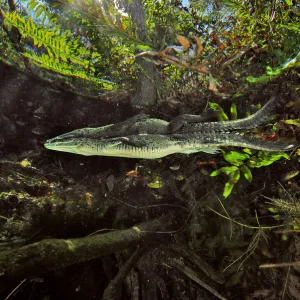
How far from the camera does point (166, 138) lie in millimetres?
2600

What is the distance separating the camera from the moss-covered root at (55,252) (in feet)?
6.22

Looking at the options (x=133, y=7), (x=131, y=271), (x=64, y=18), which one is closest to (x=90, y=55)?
(x=64, y=18)

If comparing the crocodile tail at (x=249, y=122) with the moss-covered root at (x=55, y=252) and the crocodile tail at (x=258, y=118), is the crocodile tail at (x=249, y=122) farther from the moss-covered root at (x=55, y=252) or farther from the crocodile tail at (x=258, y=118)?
the moss-covered root at (x=55, y=252)

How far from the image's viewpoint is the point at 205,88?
124 inches

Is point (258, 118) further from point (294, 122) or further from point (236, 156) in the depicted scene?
point (236, 156)

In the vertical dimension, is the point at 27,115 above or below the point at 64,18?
below

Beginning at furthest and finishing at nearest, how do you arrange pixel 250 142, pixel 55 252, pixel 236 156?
pixel 236 156 → pixel 250 142 → pixel 55 252

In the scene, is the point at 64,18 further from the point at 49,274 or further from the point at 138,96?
the point at 49,274

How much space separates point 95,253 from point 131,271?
936mm

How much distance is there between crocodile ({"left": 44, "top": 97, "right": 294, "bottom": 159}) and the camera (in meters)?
2.46

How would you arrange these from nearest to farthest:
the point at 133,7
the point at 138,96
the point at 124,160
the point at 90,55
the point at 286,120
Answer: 1. the point at 286,120
2. the point at 133,7
3. the point at 90,55
4. the point at 138,96
5. the point at 124,160

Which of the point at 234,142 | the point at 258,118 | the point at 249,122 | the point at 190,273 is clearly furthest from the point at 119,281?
the point at 258,118

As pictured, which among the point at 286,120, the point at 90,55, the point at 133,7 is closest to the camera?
the point at 286,120

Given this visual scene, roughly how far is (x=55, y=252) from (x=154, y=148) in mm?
1579
